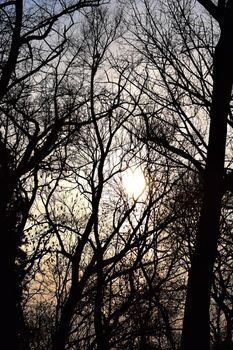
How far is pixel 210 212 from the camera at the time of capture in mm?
6461

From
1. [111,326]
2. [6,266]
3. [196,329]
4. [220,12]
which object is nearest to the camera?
[196,329]

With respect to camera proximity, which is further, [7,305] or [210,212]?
[7,305]

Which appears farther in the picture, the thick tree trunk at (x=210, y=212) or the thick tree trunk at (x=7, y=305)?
the thick tree trunk at (x=7, y=305)

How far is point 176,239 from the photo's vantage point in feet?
57.7

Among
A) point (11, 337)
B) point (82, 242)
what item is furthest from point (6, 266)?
point (82, 242)

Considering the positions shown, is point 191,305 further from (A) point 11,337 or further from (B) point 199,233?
(A) point 11,337

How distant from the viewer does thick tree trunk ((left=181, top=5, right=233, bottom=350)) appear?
588 cm

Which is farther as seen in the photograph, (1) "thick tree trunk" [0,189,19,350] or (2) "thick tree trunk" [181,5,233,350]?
(1) "thick tree trunk" [0,189,19,350]

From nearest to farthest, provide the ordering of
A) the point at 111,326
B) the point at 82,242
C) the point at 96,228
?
the point at 82,242
the point at 111,326
the point at 96,228

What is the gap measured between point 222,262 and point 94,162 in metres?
6.19

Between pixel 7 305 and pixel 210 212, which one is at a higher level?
pixel 210 212

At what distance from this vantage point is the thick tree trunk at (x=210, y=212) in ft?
19.3

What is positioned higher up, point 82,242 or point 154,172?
point 154,172

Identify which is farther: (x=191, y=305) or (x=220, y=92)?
(x=220, y=92)
